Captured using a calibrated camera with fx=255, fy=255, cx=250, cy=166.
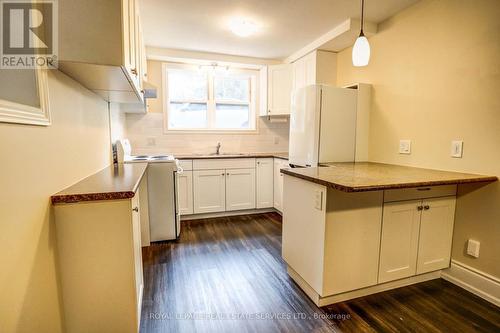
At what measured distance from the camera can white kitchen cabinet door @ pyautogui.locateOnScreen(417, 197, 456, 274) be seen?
1.95 meters

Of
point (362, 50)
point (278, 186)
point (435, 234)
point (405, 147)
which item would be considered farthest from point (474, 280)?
point (278, 186)

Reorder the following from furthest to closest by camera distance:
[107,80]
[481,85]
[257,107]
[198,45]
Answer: [257,107], [198,45], [481,85], [107,80]

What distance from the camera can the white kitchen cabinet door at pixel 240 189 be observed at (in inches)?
143

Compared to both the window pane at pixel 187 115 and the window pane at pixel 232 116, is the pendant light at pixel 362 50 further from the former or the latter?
the window pane at pixel 187 115

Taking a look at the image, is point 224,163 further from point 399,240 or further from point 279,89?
point 399,240

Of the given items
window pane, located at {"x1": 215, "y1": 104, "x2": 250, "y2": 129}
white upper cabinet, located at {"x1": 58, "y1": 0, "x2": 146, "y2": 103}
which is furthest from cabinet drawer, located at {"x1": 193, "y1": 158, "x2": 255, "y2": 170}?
white upper cabinet, located at {"x1": 58, "y1": 0, "x2": 146, "y2": 103}

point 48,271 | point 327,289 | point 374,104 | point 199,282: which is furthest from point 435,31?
point 48,271

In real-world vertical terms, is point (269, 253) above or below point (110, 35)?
below

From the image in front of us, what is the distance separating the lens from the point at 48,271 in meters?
1.17

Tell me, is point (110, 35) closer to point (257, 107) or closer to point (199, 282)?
point (199, 282)

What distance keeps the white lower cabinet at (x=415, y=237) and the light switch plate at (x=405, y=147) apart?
1.84 feet

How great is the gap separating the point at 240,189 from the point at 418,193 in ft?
7.50

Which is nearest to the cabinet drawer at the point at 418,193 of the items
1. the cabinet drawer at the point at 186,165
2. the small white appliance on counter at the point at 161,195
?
the small white appliance on counter at the point at 161,195

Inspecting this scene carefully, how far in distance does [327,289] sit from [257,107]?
3129 mm
